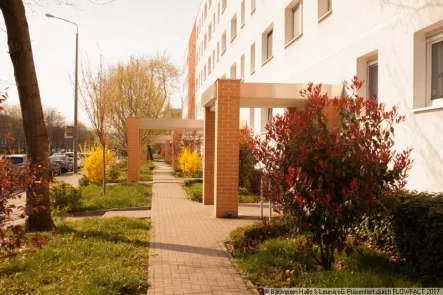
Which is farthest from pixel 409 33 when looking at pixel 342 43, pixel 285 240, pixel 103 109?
pixel 103 109

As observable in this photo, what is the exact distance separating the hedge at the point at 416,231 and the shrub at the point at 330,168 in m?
0.42

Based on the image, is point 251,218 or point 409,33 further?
point 251,218

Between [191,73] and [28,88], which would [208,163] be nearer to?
[28,88]

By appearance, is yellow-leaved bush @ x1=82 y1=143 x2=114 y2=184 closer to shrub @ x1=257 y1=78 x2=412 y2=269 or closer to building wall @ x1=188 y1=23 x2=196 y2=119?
shrub @ x1=257 y1=78 x2=412 y2=269

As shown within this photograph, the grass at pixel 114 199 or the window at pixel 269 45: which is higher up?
the window at pixel 269 45

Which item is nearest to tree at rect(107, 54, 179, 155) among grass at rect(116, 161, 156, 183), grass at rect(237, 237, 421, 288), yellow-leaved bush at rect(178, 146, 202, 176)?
grass at rect(116, 161, 156, 183)

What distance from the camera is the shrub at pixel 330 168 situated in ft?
16.1

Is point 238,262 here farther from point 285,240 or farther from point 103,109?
point 103,109

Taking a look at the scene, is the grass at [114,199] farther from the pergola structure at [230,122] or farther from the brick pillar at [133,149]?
the brick pillar at [133,149]

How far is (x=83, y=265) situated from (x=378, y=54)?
6601 millimetres

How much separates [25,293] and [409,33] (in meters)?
7.00

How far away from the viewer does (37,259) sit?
20.5ft

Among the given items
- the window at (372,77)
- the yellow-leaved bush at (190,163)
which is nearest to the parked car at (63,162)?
the yellow-leaved bush at (190,163)

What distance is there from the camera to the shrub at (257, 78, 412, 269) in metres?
4.90
